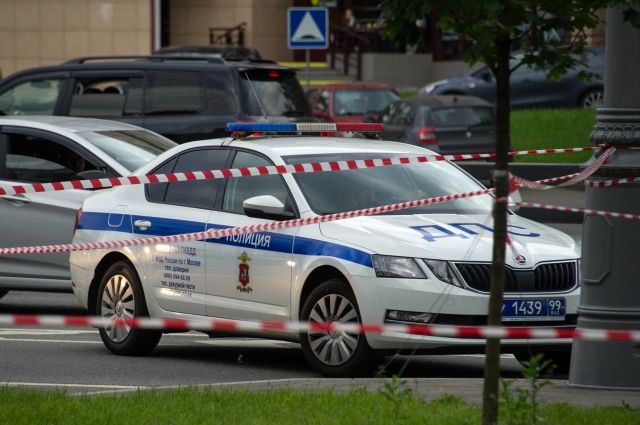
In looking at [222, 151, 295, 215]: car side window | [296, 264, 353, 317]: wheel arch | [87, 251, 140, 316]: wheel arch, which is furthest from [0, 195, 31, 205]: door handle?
[296, 264, 353, 317]: wheel arch

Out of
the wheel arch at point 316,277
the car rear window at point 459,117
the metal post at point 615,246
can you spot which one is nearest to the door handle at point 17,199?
the wheel arch at point 316,277

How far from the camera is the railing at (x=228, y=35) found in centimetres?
4684

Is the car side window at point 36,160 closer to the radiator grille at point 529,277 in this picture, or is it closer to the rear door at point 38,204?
the rear door at point 38,204

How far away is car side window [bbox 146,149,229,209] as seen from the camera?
10.9m

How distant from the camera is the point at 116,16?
46562mm

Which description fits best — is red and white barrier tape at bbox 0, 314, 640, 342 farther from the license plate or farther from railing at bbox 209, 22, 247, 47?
railing at bbox 209, 22, 247, 47

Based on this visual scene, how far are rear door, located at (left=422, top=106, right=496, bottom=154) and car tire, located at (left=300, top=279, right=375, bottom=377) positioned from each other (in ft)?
55.6

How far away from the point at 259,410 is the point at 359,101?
2632cm

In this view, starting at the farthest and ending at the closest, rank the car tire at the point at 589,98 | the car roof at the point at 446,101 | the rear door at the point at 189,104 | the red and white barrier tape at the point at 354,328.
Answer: the car tire at the point at 589,98 < the car roof at the point at 446,101 < the rear door at the point at 189,104 < the red and white barrier tape at the point at 354,328

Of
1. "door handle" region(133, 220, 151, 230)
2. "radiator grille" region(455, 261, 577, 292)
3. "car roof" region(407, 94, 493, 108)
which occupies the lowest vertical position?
"radiator grille" region(455, 261, 577, 292)

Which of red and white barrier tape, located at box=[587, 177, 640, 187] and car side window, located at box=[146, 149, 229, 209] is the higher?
red and white barrier tape, located at box=[587, 177, 640, 187]

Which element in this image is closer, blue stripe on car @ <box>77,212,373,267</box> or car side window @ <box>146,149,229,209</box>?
blue stripe on car @ <box>77,212,373,267</box>

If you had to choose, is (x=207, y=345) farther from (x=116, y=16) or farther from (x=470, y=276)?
(x=116, y=16)

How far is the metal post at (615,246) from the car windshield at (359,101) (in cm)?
2453
